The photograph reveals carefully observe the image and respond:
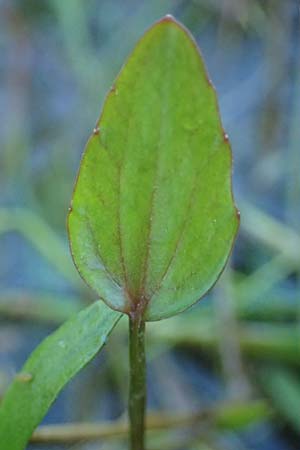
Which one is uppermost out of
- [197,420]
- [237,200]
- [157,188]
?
[237,200]

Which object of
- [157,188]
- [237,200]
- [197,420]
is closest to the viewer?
[157,188]

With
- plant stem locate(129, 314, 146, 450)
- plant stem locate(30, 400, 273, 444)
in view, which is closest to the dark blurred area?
plant stem locate(30, 400, 273, 444)

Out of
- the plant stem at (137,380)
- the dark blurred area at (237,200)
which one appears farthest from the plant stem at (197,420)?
the plant stem at (137,380)

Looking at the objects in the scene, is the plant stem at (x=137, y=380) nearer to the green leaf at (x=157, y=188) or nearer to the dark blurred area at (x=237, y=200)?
the green leaf at (x=157, y=188)

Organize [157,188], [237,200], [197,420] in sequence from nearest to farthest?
[157,188], [197,420], [237,200]

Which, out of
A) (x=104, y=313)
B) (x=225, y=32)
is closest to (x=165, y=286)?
(x=104, y=313)

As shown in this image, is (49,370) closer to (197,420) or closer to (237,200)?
(197,420)

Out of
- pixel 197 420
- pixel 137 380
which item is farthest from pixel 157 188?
pixel 197 420
